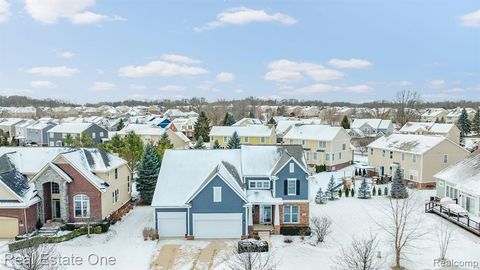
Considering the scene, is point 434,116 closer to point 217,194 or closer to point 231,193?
point 231,193

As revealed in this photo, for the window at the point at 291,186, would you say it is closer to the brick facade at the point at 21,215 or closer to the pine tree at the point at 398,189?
the pine tree at the point at 398,189

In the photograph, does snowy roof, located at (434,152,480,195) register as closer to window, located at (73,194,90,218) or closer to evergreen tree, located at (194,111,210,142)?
window, located at (73,194,90,218)

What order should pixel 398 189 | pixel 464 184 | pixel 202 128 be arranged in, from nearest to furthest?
pixel 464 184 < pixel 398 189 < pixel 202 128

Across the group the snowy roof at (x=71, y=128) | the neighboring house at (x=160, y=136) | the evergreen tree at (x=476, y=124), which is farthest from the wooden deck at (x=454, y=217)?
the evergreen tree at (x=476, y=124)

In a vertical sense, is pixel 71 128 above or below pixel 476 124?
above

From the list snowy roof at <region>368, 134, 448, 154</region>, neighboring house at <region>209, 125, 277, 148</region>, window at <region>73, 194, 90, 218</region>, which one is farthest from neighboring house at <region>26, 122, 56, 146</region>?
snowy roof at <region>368, 134, 448, 154</region>

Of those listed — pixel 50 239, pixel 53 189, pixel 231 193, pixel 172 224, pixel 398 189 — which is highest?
pixel 231 193

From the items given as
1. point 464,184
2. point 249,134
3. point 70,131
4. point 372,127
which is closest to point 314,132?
point 249,134

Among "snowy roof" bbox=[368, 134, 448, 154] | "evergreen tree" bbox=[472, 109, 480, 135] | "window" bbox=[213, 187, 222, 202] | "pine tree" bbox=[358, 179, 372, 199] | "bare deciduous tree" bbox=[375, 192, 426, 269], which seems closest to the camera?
"bare deciduous tree" bbox=[375, 192, 426, 269]
